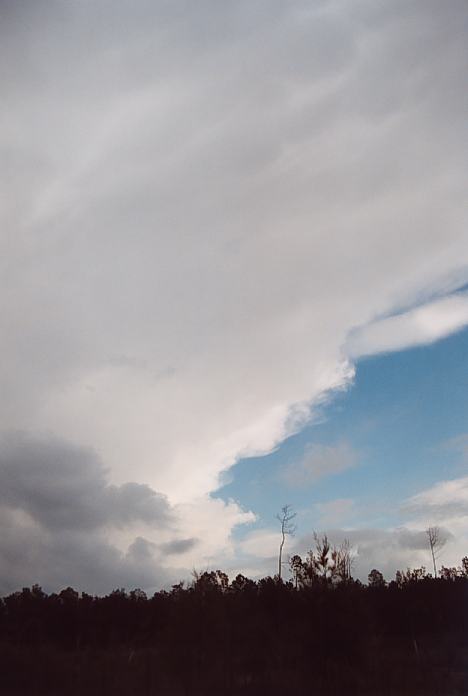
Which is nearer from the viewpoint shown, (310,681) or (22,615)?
(310,681)

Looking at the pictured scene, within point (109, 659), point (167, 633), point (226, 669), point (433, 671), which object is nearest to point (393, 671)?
point (433, 671)

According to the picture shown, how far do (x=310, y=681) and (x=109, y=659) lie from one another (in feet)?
42.2

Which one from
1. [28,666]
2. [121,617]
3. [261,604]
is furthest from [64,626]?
[28,666]

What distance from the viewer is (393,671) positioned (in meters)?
35.0

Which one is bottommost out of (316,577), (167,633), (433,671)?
(433,671)

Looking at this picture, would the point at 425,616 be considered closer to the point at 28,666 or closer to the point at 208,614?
the point at 208,614

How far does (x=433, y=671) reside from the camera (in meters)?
36.3

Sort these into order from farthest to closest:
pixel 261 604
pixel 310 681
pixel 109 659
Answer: pixel 261 604, pixel 109 659, pixel 310 681

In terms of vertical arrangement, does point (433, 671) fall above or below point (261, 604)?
below

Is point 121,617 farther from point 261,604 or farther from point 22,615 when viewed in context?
point 261,604

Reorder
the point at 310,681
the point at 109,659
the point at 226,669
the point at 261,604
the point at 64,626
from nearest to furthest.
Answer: the point at 310,681 → the point at 226,669 → the point at 109,659 → the point at 261,604 → the point at 64,626

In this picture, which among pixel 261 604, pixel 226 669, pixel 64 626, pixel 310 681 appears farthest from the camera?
pixel 64 626

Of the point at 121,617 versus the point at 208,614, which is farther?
the point at 121,617

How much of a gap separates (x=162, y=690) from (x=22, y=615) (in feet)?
141
